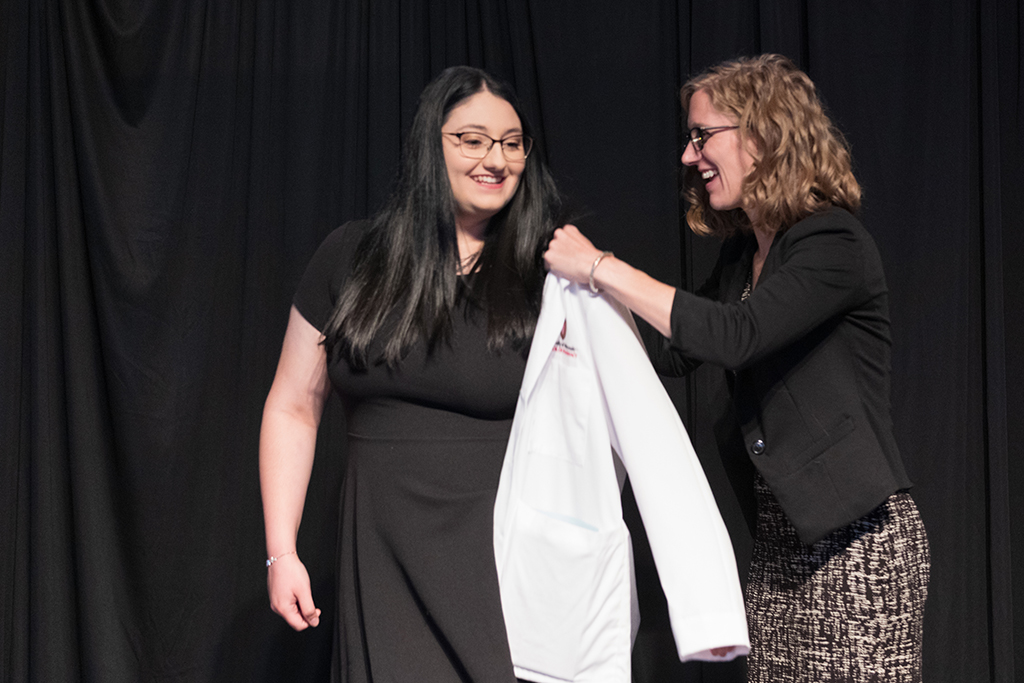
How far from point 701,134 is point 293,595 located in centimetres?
110

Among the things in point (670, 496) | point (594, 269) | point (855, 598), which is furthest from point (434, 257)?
point (855, 598)

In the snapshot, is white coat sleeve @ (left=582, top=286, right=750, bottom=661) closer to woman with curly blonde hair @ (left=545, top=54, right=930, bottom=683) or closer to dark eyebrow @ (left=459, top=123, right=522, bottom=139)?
woman with curly blonde hair @ (left=545, top=54, right=930, bottom=683)

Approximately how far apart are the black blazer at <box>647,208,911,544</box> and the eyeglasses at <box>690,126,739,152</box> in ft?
0.76

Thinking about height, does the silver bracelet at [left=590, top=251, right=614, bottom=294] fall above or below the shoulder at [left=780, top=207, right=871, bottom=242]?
below

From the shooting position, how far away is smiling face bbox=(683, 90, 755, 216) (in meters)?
1.57

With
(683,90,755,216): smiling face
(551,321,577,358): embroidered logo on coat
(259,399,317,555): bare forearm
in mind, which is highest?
(683,90,755,216): smiling face

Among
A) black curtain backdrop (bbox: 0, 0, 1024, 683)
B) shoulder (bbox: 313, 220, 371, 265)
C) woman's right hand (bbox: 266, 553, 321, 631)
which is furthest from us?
black curtain backdrop (bbox: 0, 0, 1024, 683)

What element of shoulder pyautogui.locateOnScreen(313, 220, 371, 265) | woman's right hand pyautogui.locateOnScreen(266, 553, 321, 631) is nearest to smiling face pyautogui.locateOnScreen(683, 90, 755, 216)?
shoulder pyautogui.locateOnScreen(313, 220, 371, 265)

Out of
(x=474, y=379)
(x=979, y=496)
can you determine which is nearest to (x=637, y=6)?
(x=474, y=379)

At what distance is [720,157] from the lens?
1587 millimetres

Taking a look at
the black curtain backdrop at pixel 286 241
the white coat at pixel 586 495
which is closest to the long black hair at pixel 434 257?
the white coat at pixel 586 495

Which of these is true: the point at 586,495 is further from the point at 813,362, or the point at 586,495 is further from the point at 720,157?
the point at 720,157

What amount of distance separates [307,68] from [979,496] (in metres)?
2.25

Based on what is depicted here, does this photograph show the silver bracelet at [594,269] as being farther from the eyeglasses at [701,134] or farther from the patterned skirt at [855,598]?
the patterned skirt at [855,598]
